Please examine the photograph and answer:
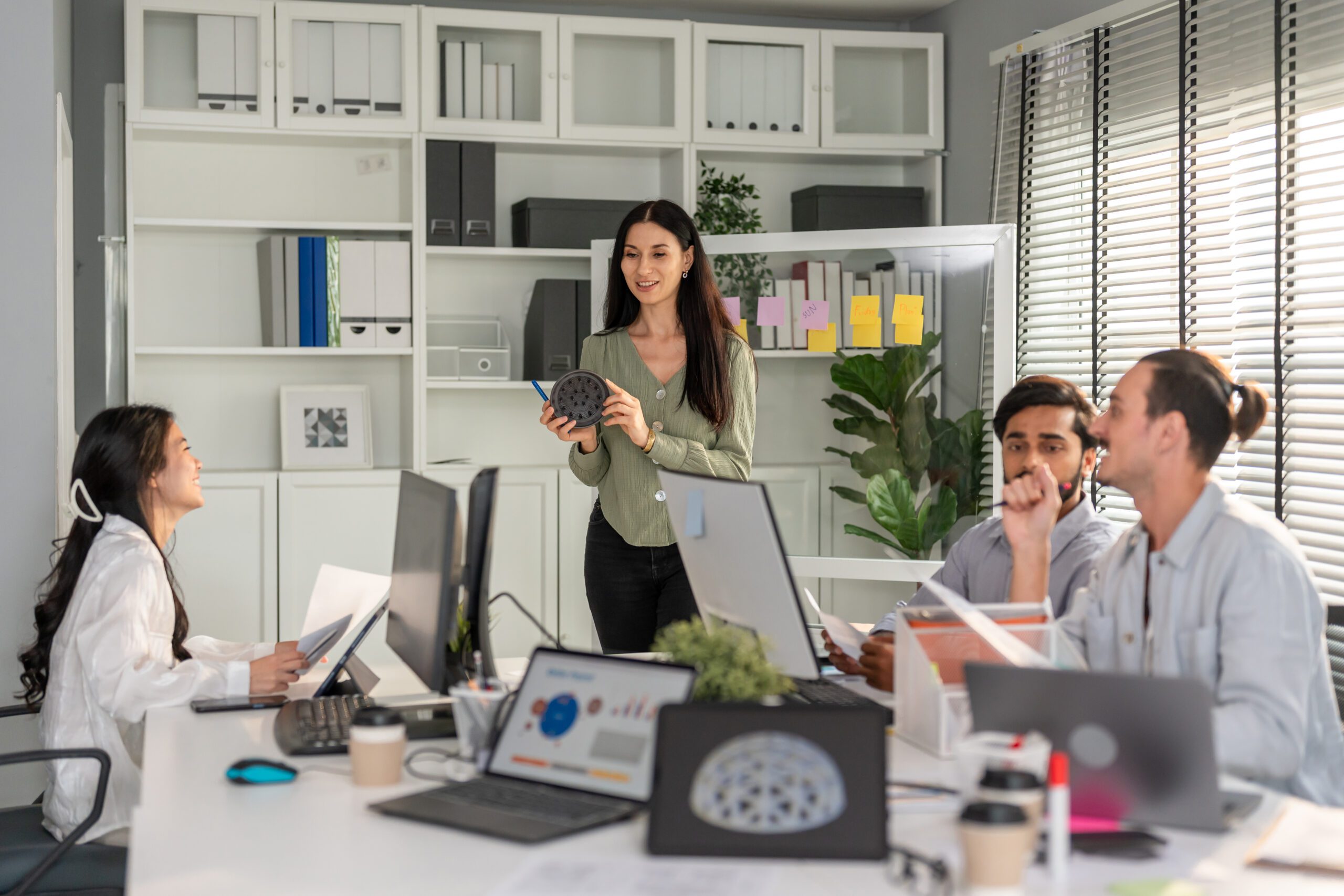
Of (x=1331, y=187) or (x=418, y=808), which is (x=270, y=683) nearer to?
(x=418, y=808)

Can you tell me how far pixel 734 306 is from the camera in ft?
12.7

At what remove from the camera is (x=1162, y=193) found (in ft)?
11.5

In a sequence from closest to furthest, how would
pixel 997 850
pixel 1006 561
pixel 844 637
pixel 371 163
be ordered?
pixel 997 850 < pixel 844 637 < pixel 1006 561 < pixel 371 163

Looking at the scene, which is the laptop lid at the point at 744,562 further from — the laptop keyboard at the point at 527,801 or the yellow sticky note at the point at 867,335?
the yellow sticky note at the point at 867,335

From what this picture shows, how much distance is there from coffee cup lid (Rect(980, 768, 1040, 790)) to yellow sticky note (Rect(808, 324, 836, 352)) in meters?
2.68

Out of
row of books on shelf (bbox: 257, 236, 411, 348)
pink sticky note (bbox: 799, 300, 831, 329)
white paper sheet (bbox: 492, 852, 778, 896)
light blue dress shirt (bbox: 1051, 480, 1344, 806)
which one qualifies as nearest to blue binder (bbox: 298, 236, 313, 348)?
row of books on shelf (bbox: 257, 236, 411, 348)

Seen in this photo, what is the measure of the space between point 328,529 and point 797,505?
1505 mm

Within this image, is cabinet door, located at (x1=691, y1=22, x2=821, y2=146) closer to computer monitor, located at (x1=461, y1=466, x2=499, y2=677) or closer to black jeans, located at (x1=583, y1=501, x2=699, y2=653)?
black jeans, located at (x1=583, y1=501, x2=699, y2=653)

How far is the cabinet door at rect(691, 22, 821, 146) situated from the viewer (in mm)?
4352

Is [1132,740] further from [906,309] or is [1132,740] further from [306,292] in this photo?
[306,292]

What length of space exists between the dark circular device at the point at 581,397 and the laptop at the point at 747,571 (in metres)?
0.63

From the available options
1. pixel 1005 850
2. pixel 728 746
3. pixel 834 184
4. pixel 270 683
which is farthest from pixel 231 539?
pixel 1005 850

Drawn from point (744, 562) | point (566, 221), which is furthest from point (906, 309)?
point (744, 562)

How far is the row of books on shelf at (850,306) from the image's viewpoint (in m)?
3.81
